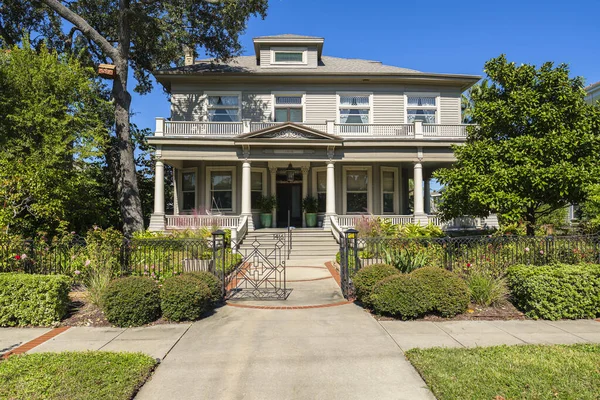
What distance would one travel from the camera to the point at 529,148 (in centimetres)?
948

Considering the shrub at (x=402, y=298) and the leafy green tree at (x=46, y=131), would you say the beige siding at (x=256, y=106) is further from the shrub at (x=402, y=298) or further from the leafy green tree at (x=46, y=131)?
the shrub at (x=402, y=298)

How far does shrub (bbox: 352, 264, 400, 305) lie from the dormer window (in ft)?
53.0

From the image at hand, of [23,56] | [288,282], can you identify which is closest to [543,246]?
[288,282]

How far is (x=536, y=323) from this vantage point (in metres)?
6.39

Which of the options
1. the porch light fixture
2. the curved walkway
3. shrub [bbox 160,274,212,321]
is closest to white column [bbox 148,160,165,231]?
the porch light fixture

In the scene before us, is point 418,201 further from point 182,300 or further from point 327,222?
point 182,300

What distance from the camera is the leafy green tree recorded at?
1093 cm

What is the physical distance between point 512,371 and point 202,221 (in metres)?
14.8

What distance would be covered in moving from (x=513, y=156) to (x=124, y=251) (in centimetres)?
1012

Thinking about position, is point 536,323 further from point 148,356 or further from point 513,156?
point 148,356

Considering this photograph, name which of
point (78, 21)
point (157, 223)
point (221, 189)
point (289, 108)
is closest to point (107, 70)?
point (78, 21)

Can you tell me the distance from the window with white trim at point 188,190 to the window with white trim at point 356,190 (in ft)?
27.5

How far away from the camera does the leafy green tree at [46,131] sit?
35.9 feet

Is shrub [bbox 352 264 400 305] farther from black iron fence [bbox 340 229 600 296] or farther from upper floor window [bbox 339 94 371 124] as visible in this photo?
upper floor window [bbox 339 94 371 124]
